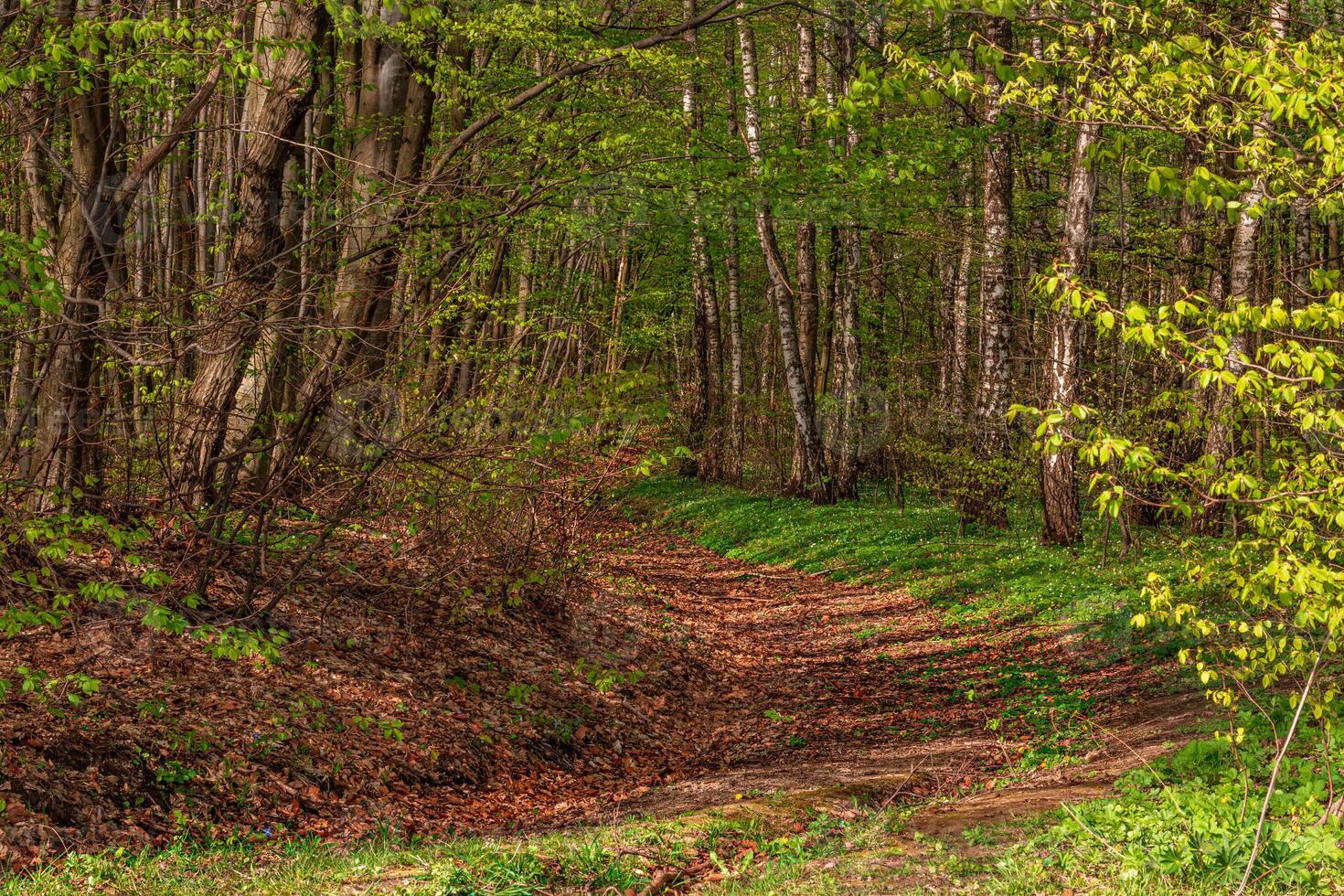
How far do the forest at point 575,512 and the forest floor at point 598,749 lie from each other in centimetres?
6

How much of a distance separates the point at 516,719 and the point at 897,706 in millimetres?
3956

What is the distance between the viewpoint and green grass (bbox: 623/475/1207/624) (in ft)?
43.0

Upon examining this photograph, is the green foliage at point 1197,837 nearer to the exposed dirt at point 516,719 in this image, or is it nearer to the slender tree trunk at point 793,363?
the exposed dirt at point 516,719

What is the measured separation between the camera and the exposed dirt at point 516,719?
728cm

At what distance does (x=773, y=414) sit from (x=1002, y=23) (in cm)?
1378

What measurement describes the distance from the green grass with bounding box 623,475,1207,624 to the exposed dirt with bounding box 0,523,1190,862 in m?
0.72

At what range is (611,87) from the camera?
1370 centimetres

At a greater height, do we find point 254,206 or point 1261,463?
point 254,206

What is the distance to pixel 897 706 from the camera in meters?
11.0

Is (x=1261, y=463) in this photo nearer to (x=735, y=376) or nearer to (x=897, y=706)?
(x=897, y=706)

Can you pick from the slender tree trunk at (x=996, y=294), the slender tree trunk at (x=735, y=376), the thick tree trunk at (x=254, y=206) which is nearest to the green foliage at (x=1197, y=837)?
the thick tree trunk at (x=254, y=206)

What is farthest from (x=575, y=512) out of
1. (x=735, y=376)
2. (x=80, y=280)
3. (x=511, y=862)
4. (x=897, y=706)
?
(x=735, y=376)

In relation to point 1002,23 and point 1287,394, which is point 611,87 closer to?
point 1002,23

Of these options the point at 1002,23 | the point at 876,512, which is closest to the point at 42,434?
the point at 1002,23
